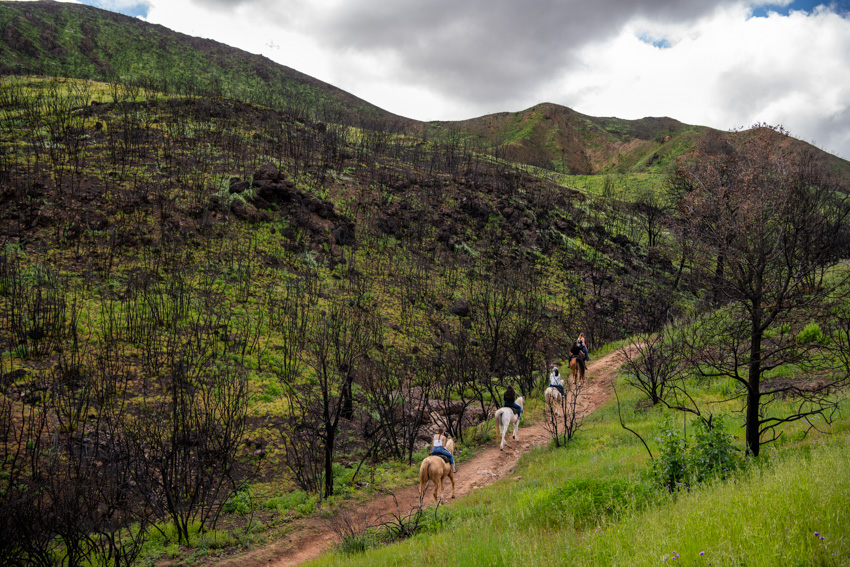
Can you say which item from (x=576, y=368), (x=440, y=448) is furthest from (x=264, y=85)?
(x=440, y=448)

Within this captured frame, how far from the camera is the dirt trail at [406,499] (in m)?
8.62

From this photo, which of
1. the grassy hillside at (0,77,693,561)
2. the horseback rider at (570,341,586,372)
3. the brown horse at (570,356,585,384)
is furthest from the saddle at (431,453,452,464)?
the horseback rider at (570,341,586,372)

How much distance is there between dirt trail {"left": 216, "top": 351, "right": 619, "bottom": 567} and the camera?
339 inches

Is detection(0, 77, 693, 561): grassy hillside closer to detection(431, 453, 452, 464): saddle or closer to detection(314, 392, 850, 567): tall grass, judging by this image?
detection(431, 453, 452, 464): saddle

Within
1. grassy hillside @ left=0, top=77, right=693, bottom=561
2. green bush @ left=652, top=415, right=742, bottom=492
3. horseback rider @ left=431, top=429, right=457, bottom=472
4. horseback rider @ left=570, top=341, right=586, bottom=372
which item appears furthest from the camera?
horseback rider @ left=570, top=341, right=586, bottom=372

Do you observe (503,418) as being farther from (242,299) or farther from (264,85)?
(264,85)

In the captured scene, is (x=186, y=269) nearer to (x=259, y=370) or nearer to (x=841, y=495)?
(x=259, y=370)

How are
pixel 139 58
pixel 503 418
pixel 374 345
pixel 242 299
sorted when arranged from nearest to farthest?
pixel 503 418 < pixel 242 299 < pixel 374 345 < pixel 139 58

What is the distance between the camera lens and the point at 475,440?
51.4 ft

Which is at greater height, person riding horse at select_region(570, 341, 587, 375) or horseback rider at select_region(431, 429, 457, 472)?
person riding horse at select_region(570, 341, 587, 375)

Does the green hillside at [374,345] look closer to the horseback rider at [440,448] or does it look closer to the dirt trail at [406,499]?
the dirt trail at [406,499]

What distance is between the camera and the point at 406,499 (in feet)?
37.6

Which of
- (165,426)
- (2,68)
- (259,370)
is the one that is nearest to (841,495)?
(165,426)

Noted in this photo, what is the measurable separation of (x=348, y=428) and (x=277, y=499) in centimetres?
573
